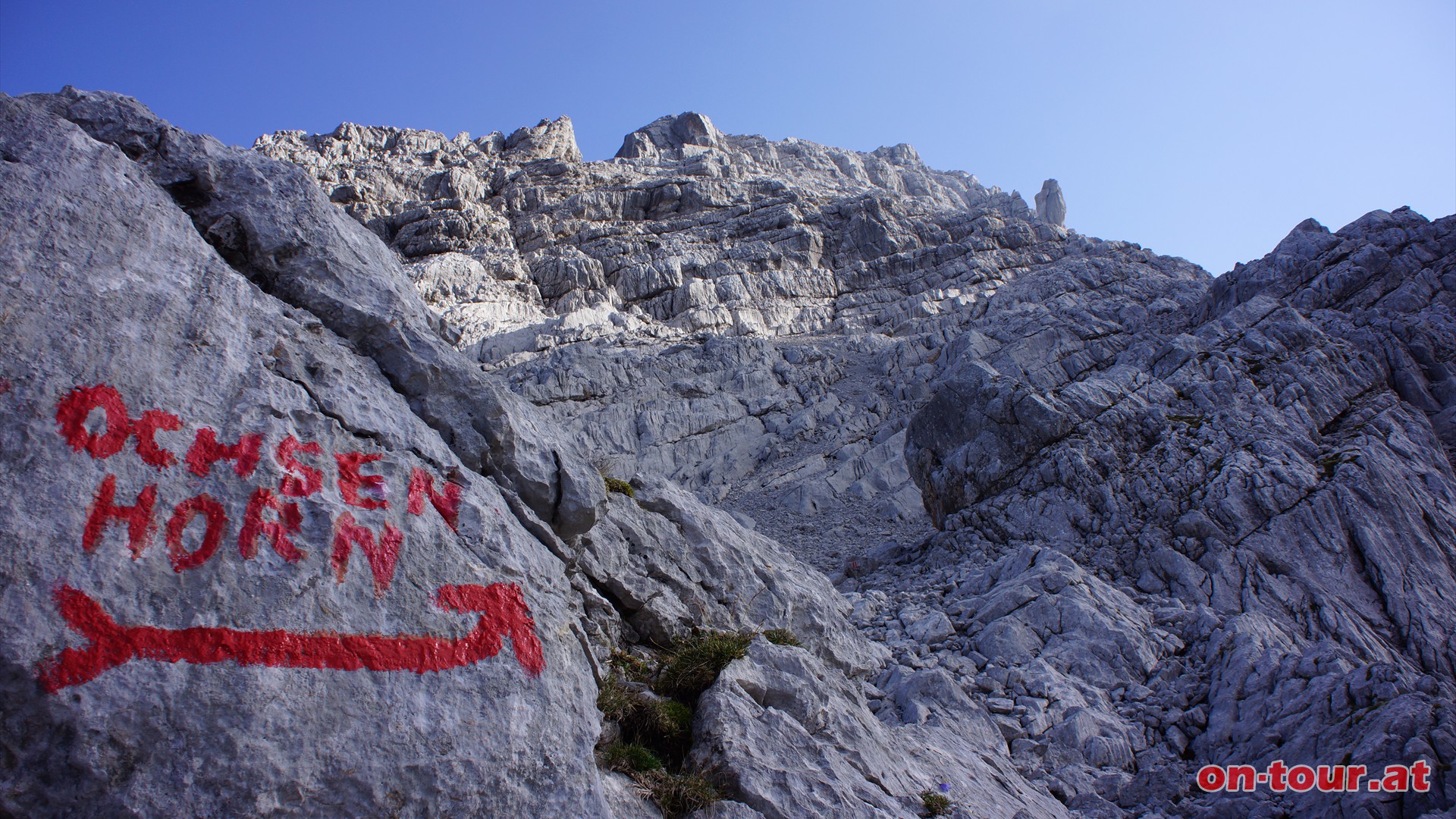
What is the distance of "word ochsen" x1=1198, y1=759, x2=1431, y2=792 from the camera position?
25.6 ft

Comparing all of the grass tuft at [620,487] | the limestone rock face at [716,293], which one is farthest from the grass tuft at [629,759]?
the limestone rock face at [716,293]

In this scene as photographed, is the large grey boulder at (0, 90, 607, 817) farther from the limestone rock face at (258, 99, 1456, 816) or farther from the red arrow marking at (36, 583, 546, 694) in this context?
the limestone rock face at (258, 99, 1456, 816)

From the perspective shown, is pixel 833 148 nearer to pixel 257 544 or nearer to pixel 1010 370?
pixel 1010 370

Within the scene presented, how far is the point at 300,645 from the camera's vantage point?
200 inches

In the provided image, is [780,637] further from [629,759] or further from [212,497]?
[212,497]

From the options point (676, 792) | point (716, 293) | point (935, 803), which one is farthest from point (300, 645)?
point (716, 293)

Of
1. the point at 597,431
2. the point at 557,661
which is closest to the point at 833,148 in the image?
the point at 597,431

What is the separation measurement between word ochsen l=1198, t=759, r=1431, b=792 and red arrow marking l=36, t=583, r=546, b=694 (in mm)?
9090

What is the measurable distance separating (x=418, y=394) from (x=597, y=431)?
30454mm

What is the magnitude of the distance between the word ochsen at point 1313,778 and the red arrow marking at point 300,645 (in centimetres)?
909

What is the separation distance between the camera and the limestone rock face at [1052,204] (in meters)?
88.3

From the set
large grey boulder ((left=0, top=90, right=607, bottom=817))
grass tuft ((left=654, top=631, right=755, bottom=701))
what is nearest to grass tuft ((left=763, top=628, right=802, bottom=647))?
grass tuft ((left=654, top=631, right=755, bottom=701))

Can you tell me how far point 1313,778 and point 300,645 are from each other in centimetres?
1109

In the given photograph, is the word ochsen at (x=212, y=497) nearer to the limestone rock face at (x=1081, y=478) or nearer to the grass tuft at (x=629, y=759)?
the grass tuft at (x=629, y=759)
